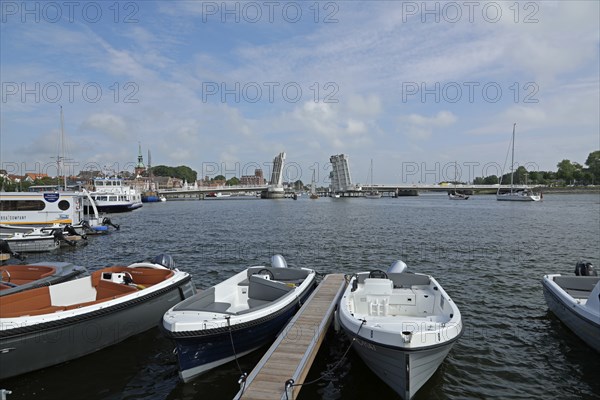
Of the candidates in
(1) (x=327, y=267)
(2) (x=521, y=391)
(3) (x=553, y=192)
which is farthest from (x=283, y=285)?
(3) (x=553, y=192)

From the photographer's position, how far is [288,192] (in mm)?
191875

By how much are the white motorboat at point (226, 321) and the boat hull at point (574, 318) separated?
7283 millimetres

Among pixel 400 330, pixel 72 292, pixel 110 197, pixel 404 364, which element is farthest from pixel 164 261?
pixel 110 197

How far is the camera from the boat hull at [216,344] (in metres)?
8.02

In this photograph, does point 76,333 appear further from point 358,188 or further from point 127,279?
point 358,188

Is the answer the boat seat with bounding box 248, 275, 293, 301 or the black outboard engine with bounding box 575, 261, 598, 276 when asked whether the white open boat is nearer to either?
the boat seat with bounding box 248, 275, 293, 301

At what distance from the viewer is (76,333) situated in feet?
28.9

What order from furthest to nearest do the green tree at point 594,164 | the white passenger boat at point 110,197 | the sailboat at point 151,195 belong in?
the green tree at point 594,164
the sailboat at point 151,195
the white passenger boat at point 110,197

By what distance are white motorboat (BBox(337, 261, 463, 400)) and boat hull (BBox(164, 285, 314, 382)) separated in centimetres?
209

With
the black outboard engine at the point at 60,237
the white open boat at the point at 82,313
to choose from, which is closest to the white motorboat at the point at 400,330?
the white open boat at the point at 82,313

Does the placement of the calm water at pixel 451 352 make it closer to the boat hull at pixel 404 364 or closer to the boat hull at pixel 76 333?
the boat hull at pixel 76 333

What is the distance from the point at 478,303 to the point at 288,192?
179 m

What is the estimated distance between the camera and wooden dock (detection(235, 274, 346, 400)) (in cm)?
675

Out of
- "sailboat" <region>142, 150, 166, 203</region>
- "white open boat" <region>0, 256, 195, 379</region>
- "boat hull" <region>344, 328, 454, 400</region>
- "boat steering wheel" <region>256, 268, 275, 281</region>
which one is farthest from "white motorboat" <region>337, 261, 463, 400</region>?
"sailboat" <region>142, 150, 166, 203</region>
